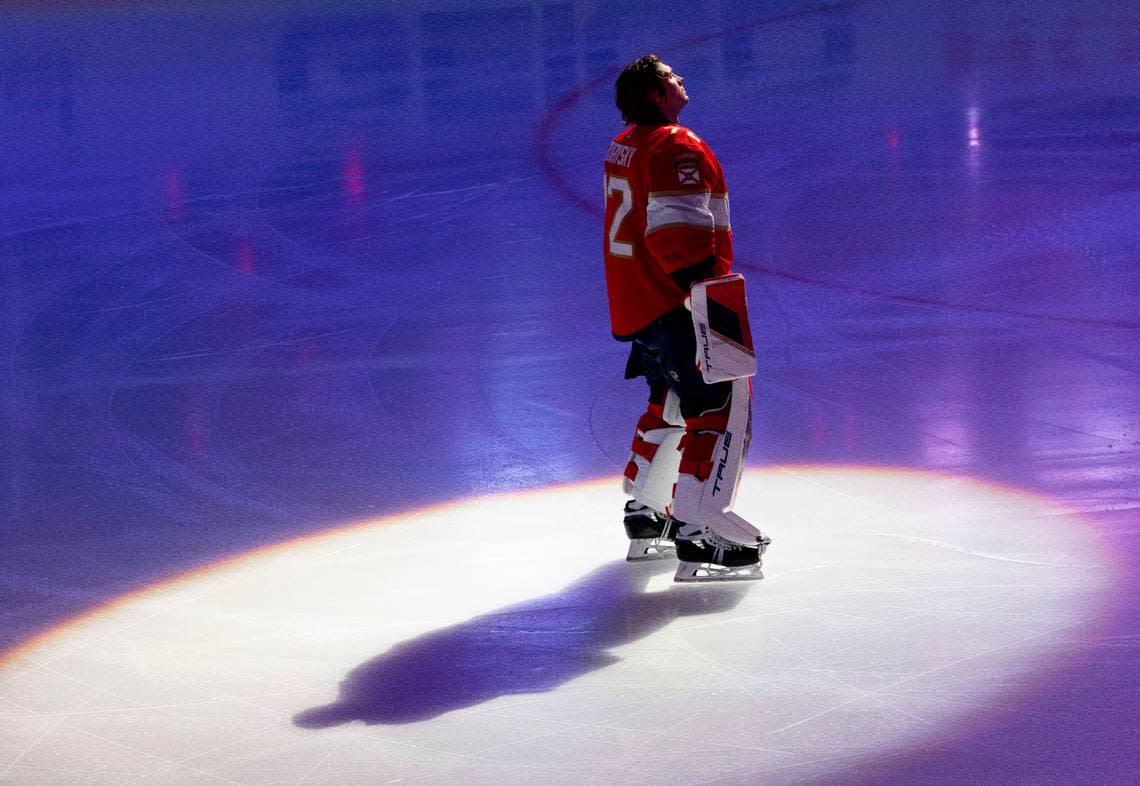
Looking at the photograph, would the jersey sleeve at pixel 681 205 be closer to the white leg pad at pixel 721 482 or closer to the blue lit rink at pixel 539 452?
the white leg pad at pixel 721 482

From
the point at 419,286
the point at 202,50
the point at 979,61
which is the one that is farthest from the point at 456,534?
the point at 202,50

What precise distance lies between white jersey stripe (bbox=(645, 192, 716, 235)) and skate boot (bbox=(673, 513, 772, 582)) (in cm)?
91

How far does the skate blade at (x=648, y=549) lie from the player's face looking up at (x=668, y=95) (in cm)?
129

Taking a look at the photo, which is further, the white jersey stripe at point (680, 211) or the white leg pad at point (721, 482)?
the white leg pad at point (721, 482)

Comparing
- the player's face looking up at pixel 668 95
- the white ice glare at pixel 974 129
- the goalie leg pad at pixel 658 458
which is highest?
the player's face looking up at pixel 668 95

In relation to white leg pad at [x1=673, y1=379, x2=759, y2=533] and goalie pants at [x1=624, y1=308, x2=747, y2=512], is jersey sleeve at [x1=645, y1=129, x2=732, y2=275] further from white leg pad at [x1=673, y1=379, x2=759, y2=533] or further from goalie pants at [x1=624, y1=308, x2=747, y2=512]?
white leg pad at [x1=673, y1=379, x2=759, y2=533]

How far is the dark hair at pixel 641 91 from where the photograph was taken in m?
4.18

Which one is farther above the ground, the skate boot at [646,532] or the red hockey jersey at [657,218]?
the red hockey jersey at [657,218]

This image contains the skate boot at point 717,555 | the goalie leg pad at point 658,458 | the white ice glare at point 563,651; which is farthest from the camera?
the goalie leg pad at point 658,458

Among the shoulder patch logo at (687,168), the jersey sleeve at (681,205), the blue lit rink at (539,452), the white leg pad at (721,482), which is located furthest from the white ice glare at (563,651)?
the shoulder patch logo at (687,168)

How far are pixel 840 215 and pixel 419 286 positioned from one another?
8.11ft

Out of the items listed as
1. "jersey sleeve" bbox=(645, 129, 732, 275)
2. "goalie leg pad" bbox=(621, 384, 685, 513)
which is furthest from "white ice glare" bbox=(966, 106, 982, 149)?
"jersey sleeve" bbox=(645, 129, 732, 275)

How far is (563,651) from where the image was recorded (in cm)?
400

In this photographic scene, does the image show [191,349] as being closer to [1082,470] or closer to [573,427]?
[573,427]
